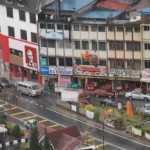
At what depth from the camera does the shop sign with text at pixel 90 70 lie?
136 meters

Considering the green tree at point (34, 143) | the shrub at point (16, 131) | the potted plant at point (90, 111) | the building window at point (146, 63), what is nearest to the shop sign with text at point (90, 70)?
the building window at point (146, 63)

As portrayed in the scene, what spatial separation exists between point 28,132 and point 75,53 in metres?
26.2

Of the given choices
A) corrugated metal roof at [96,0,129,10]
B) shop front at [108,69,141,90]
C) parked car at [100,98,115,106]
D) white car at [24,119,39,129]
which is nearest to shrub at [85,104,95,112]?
parked car at [100,98,115,106]

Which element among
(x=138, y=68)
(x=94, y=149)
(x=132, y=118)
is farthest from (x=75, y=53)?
(x=94, y=149)

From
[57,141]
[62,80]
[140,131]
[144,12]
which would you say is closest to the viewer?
[57,141]

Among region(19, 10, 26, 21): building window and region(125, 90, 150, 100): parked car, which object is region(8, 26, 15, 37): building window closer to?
region(19, 10, 26, 21): building window

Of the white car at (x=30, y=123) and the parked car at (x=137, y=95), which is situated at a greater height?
the parked car at (x=137, y=95)

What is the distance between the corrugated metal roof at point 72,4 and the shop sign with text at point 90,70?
11.3m

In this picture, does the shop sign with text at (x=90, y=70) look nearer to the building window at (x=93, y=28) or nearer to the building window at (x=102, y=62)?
the building window at (x=102, y=62)

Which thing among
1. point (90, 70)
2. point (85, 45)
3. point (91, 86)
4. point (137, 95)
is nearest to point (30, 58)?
point (85, 45)

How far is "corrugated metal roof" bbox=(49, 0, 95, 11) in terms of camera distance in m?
139

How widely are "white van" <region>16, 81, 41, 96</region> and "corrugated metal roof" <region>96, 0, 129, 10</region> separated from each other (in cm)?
2044

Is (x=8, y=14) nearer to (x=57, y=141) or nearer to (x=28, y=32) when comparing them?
(x=28, y=32)

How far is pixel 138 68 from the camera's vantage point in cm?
13288
